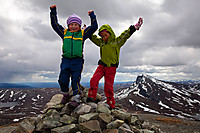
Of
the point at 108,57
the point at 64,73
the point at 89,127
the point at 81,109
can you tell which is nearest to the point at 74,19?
the point at 108,57

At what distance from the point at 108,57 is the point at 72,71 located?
2.20 m

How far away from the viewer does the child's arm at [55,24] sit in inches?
296

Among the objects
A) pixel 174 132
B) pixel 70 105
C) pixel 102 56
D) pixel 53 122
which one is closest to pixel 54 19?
pixel 102 56

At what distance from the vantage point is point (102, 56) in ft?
25.3

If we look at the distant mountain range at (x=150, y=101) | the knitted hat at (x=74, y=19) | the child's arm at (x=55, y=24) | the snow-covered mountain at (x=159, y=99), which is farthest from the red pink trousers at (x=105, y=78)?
the snow-covered mountain at (x=159, y=99)

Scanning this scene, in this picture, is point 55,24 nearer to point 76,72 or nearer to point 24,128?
point 76,72

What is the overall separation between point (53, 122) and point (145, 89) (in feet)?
488

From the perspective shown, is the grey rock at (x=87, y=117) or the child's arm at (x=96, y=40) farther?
the child's arm at (x=96, y=40)

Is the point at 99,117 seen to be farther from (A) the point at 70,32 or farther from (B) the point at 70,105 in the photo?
(A) the point at 70,32

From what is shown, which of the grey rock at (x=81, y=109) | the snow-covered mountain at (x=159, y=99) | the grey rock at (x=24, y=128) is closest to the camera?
the grey rock at (x=24, y=128)

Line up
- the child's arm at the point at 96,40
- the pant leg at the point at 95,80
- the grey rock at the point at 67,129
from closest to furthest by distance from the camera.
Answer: the grey rock at the point at 67,129, the pant leg at the point at 95,80, the child's arm at the point at 96,40

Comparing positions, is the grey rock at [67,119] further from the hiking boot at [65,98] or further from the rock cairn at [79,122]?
the hiking boot at [65,98]

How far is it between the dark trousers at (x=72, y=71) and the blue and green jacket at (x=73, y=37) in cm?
29

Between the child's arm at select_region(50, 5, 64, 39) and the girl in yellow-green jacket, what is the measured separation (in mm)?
2078
